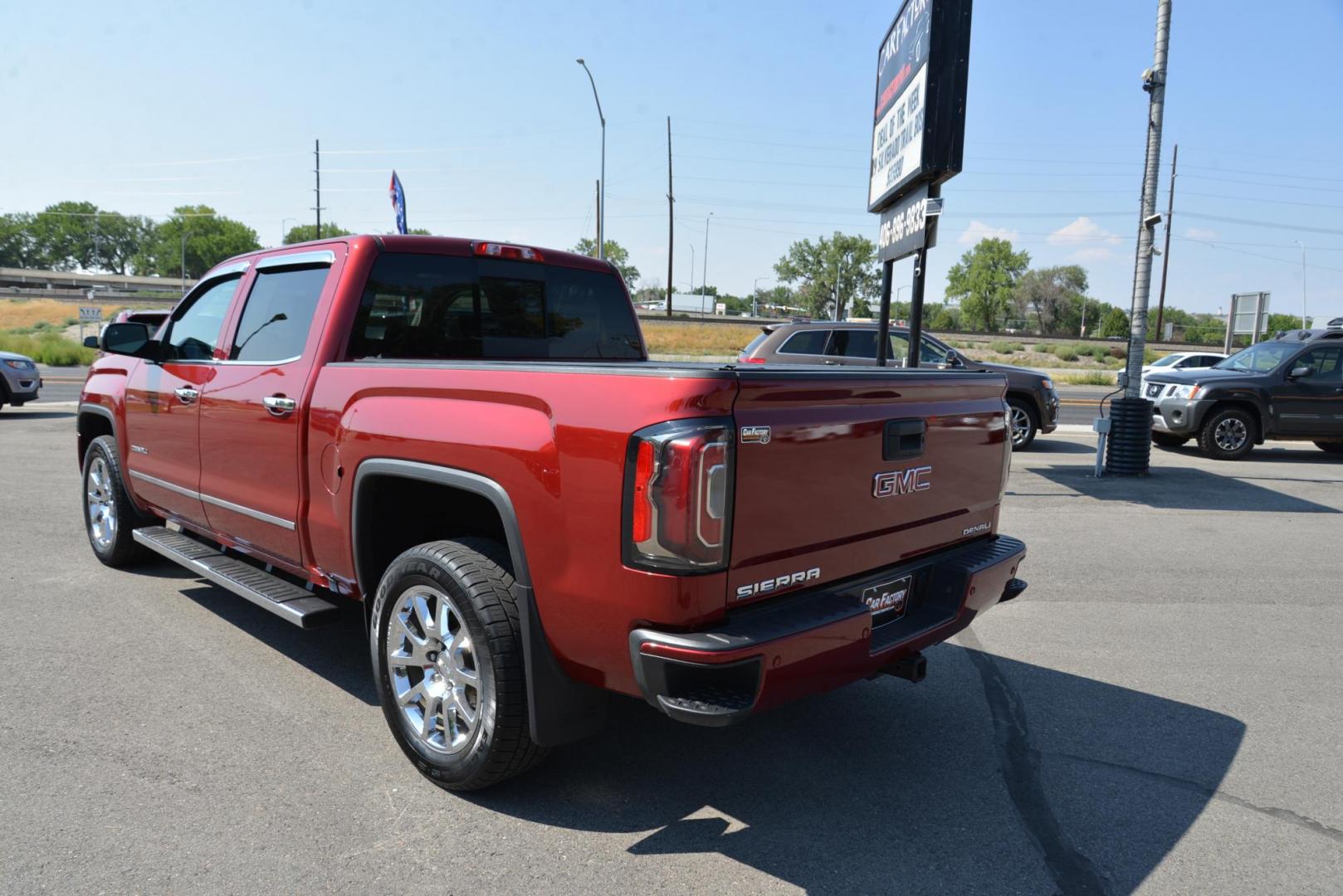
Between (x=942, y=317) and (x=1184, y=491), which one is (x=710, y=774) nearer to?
(x=1184, y=491)

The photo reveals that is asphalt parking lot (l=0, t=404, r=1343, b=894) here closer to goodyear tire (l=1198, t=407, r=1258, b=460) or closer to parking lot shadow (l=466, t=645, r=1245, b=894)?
parking lot shadow (l=466, t=645, r=1245, b=894)

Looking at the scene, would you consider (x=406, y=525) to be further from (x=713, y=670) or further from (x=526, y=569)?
(x=713, y=670)

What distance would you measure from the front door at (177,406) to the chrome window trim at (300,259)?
1.27 ft

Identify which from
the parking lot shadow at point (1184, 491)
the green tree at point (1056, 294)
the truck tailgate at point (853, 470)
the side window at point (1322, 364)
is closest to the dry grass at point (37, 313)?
the parking lot shadow at point (1184, 491)

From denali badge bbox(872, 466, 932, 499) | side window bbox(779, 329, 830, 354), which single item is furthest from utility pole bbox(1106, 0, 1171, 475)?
denali badge bbox(872, 466, 932, 499)

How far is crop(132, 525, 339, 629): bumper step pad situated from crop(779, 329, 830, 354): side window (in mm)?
9021

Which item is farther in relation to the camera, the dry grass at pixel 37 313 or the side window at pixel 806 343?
the dry grass at pixel 37 313

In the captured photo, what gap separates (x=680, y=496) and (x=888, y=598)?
1.20 m

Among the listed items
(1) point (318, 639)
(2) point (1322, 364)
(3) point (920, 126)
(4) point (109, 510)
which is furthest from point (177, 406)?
(2) point (1322, 364)

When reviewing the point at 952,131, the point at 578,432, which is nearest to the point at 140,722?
the point at 578,432

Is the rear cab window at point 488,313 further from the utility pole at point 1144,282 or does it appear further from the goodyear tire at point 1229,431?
the goodyear tire at point 1229,431

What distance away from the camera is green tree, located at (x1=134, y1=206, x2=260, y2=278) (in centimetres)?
12850

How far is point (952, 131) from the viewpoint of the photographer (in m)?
7.45

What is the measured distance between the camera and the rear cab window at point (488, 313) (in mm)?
3900
